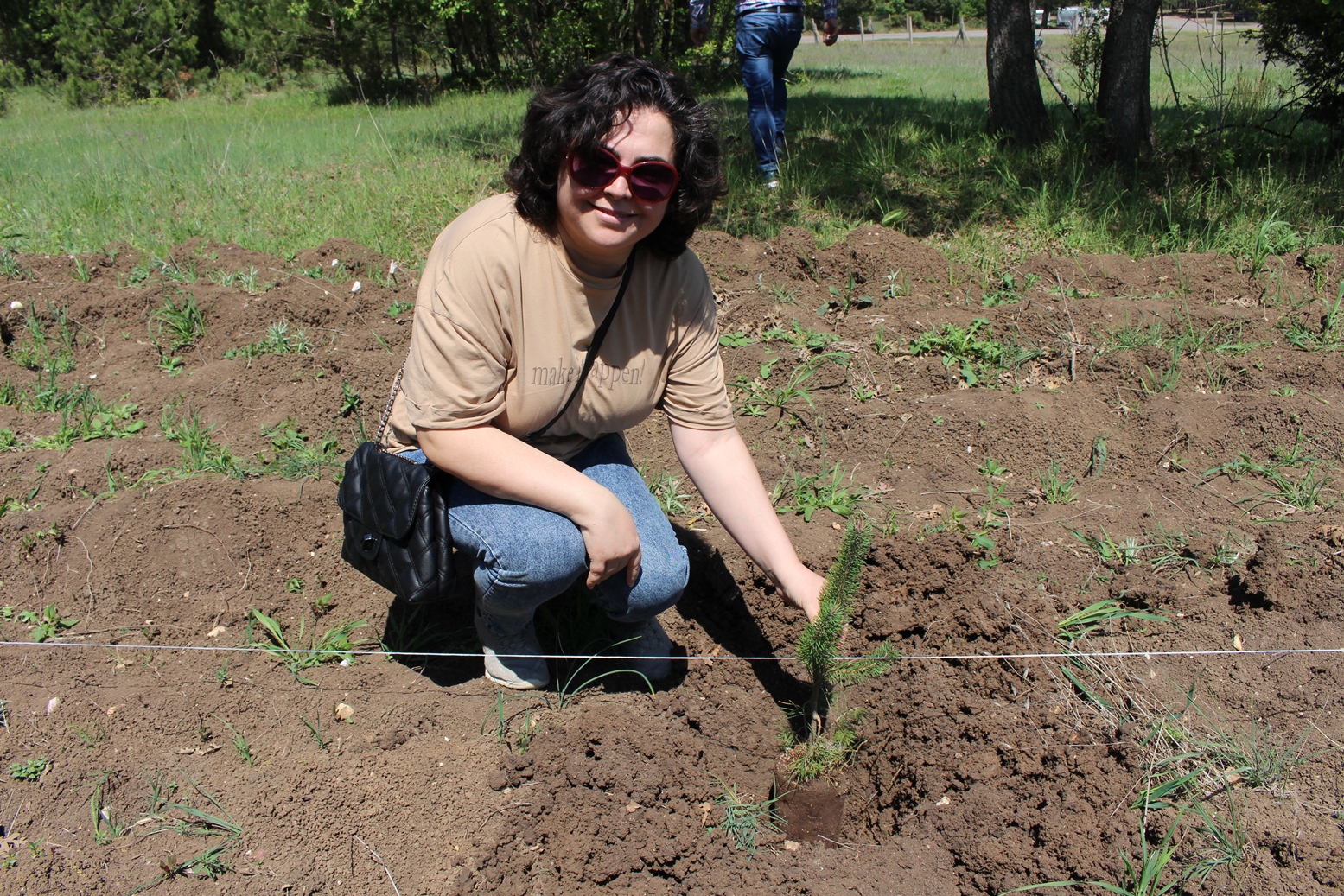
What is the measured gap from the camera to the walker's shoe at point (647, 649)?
2443 millimetres

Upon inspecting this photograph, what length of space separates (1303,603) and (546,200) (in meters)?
2.03

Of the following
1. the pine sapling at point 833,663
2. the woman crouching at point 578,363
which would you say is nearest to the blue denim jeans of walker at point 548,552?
the woman crouching at point 578,363

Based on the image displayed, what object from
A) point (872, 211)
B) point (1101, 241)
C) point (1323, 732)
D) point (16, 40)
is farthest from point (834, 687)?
point (16, 40)

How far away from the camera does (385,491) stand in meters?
2.12

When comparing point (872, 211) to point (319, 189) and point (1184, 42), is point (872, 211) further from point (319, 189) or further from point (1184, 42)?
point (1184, 42)

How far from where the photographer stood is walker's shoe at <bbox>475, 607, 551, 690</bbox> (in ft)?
7.72

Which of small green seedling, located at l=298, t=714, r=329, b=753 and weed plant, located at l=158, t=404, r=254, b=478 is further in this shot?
weed plant, located at l=158, t=404, r=254, b=478

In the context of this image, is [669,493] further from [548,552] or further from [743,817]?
[743,817]

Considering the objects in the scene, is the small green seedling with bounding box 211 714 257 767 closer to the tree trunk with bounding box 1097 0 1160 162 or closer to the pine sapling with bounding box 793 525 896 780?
the pine sapling with bounding box 793 525 896 780

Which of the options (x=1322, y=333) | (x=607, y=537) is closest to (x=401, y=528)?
(x=607, y=537)

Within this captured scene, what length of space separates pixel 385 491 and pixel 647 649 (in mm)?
813

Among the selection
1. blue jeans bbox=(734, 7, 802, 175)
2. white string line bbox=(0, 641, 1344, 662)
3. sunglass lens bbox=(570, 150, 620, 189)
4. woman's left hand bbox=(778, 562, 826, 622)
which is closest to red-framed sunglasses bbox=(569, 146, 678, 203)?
sunglass lens bbox=(570, 150, 620, 189)

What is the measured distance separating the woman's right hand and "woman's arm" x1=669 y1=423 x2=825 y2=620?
24cm

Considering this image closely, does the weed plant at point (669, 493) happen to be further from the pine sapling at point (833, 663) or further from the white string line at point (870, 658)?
the pine sapling at point (833, 663)
